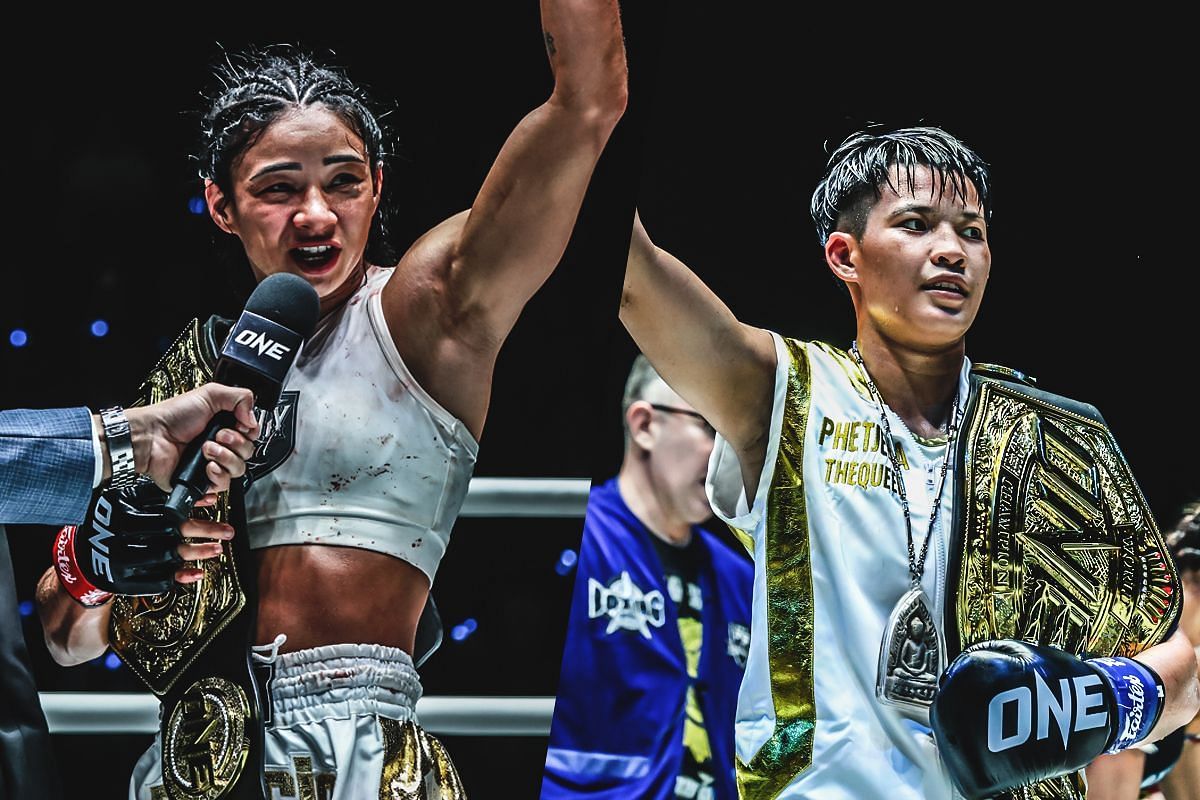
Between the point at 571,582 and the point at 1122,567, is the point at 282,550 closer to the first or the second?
the point at 571,582

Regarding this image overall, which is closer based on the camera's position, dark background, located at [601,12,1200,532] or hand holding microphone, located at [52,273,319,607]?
hand holding microphone, located at [52,273,319,607]

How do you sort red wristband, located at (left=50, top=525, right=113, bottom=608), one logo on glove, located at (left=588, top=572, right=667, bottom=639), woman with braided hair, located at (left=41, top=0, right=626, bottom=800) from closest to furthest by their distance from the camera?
woman with braided hair, located at (left=41, top=0, right=626, bottom=800), red wristband, located at (left=50, top=525, right=113, bottom=608), one logo on glove, located at (left=588, top=572, right=667, bottom=639)

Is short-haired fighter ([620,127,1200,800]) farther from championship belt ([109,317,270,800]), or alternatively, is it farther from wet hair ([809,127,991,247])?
championship belt ([109,317,270,800])

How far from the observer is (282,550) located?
286 centimetres

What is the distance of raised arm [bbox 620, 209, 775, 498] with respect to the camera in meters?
2.95

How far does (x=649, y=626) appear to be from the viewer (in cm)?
303

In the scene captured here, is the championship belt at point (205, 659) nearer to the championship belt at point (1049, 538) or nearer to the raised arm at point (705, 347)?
the raised arm at point (705, 347)

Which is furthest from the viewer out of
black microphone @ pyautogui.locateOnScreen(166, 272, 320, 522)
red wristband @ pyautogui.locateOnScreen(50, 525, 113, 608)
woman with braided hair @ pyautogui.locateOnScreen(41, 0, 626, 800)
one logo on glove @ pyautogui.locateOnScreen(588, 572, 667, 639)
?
one logo on glove @ pyautogui.locateOnScreen(588, 572, 667, 639)

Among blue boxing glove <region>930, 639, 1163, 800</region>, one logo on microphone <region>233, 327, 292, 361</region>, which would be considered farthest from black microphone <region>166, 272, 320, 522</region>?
blue boxing glove <region>930, 639, 1163, 800</region>

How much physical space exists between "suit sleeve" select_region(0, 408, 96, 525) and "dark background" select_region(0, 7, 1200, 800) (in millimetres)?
155

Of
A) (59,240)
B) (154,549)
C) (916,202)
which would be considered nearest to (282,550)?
(154,549)

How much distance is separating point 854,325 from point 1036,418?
0.38 metres

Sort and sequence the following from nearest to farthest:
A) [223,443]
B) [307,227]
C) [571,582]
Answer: [223,443] → [307,227] → [571,582]

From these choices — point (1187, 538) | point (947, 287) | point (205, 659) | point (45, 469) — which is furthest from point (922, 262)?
point (45, 469)
